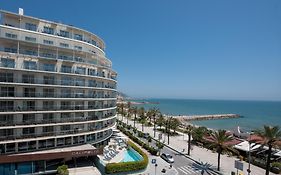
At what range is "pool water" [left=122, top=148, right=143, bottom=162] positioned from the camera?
44.1 meters

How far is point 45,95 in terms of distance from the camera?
38.0 meters

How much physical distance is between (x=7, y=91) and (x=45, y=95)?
557 cm

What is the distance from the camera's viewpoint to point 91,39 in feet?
159

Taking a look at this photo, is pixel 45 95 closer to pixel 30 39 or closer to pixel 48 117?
pixel 48 117

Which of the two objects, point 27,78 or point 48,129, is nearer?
point 27,78

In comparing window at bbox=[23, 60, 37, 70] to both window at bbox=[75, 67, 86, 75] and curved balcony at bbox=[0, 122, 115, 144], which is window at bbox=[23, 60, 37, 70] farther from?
curved balcony at bbox=[0, 122, 115, 144]

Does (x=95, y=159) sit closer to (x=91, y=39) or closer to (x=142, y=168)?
(x=142, y=168)

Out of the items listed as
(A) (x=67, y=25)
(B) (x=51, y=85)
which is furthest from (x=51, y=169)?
(A) (x=67, y=25)

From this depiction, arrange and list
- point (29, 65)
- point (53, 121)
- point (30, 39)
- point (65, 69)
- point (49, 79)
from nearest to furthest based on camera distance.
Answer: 1. point (29, 65)
2. point (49, 79)
3. point (53, 121)
4. point (30, 39)
5. point (65, 69)

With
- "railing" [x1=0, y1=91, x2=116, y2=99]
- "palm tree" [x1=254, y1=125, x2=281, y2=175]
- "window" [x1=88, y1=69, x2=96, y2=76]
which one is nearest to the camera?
"railing" [x1=0, y1=91, x2=116, y2=99]

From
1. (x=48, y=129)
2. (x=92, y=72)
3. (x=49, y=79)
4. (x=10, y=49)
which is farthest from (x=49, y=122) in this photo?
(x=10, y=49)

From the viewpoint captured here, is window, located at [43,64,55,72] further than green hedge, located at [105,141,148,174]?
Yes

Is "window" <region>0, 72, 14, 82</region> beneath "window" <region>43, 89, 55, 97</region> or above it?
above

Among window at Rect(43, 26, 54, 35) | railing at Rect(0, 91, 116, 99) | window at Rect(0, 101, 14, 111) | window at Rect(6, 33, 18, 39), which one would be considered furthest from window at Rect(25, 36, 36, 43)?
window at Rect(0, 101, 14, 111)
